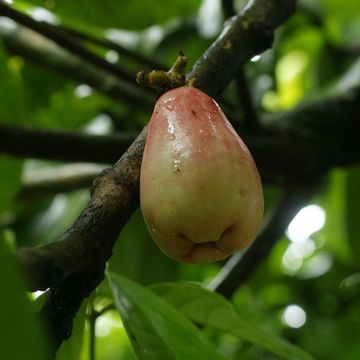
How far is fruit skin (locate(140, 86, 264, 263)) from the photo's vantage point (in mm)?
589

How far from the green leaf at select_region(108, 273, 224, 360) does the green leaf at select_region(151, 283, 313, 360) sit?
135 mm

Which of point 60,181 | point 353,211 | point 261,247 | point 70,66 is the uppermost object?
point 70,66

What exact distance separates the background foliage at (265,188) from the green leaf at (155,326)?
643 millimetres

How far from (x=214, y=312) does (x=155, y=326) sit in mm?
233

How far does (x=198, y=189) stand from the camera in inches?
23.1

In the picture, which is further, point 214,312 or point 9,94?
point 9,94

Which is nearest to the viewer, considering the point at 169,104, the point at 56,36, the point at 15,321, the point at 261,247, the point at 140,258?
the point at 15,321

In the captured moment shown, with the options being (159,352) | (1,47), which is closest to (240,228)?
(159,352)

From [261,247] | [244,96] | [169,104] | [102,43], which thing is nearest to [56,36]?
[102,43]

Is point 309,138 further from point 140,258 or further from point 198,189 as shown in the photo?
point 198,189

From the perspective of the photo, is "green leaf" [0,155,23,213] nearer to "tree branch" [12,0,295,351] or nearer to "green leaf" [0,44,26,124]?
"green leaf" [0,44,26,124]

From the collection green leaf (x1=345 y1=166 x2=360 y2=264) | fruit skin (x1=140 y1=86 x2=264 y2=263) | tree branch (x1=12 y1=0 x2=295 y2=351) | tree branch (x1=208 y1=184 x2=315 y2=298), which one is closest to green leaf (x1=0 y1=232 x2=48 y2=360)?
tree branch (x1=12 y1=0 x2=295 y2=351)

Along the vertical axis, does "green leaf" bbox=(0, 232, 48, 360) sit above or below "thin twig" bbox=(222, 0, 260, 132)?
below

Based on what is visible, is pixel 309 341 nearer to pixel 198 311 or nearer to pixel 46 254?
pixel 198 311
